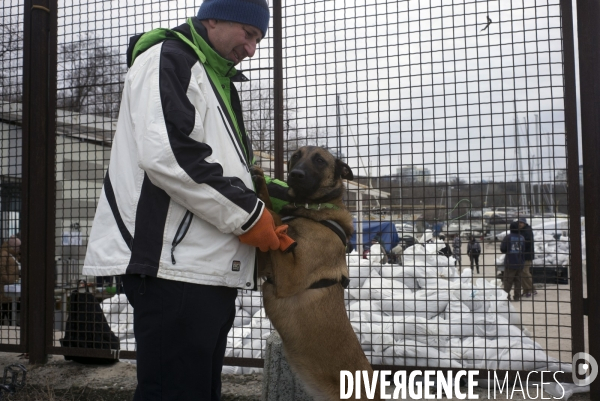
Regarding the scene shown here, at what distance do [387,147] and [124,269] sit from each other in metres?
2.57

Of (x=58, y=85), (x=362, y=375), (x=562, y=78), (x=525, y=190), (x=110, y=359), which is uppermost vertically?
(x=58, y=85)

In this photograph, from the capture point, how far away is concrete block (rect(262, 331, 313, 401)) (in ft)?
11.4

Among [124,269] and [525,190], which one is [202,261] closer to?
[124,269]

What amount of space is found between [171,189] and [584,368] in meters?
3.32

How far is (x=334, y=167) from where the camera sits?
3.23 metres

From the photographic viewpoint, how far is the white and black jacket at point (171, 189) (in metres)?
1.88

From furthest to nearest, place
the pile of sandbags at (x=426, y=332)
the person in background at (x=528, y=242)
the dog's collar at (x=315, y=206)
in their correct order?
1. the pile of sandbags at (x=426, y=332)
2. the person in background at (x=528, y=242)
3. the dog's collar at (x=315, y=206)

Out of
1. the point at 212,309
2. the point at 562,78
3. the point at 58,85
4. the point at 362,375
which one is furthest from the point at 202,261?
the point at 58,85

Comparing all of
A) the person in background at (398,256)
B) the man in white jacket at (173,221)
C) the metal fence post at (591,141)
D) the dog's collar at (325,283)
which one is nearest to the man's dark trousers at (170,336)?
the man in white jacket at (173,221)

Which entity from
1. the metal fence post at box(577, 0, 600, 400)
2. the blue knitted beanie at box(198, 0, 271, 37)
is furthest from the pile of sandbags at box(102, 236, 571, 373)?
the blue knitted beanie at box(198, 0, 271, 37)

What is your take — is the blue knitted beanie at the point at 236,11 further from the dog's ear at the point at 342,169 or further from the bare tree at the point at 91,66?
the bare tree at the point at 91,66

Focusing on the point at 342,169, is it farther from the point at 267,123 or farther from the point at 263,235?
the point at 263,235

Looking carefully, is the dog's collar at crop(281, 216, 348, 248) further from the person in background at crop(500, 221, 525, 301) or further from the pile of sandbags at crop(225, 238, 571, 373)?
the person in background at crop(500, 221, 525, 301)

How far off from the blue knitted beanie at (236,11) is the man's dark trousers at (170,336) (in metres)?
1.24
